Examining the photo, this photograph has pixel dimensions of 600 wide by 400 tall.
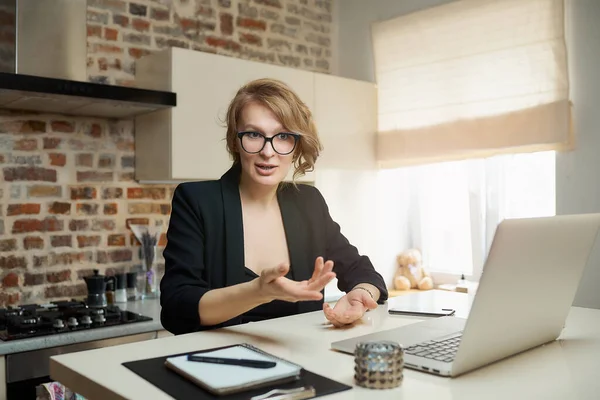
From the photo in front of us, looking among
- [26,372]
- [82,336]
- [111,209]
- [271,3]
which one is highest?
[271,3]

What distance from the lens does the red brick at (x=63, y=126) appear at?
2877 mm

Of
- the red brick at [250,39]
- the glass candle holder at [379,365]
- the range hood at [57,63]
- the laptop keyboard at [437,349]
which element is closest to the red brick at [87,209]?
the range hood at [57,63]

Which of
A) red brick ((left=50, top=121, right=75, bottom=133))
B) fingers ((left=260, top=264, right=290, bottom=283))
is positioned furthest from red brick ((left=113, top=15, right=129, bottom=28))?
fingers ((left=260, top=264, right=290, bottom=283))

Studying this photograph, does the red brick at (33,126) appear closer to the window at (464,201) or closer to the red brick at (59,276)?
the red brick at (59,276)

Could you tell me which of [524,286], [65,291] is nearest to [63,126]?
[65,291]

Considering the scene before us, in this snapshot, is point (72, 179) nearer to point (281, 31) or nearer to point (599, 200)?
point (281, 31)

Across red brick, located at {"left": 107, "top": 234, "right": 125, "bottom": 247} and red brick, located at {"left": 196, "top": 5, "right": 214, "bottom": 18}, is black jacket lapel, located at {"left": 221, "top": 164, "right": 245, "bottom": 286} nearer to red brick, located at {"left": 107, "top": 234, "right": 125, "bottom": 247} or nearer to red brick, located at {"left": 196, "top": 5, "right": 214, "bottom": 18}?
red brick, located at {"left": 107, "top": 234, "right": 125, "bottom": 247}

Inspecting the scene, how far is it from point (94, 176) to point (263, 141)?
5.27 ft

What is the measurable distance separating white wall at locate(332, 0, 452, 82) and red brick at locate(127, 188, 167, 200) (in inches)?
63.0

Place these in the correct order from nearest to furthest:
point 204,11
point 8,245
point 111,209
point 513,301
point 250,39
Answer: point 513,301, point 8,245, point 111,209, point 204,11, point 250,39

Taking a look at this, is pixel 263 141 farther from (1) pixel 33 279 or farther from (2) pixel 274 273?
(1) pixel 33 279

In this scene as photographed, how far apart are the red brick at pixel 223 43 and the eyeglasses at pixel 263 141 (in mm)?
1959

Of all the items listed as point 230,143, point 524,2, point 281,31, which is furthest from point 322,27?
point 230,143

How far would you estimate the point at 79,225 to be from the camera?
9.68 ft
